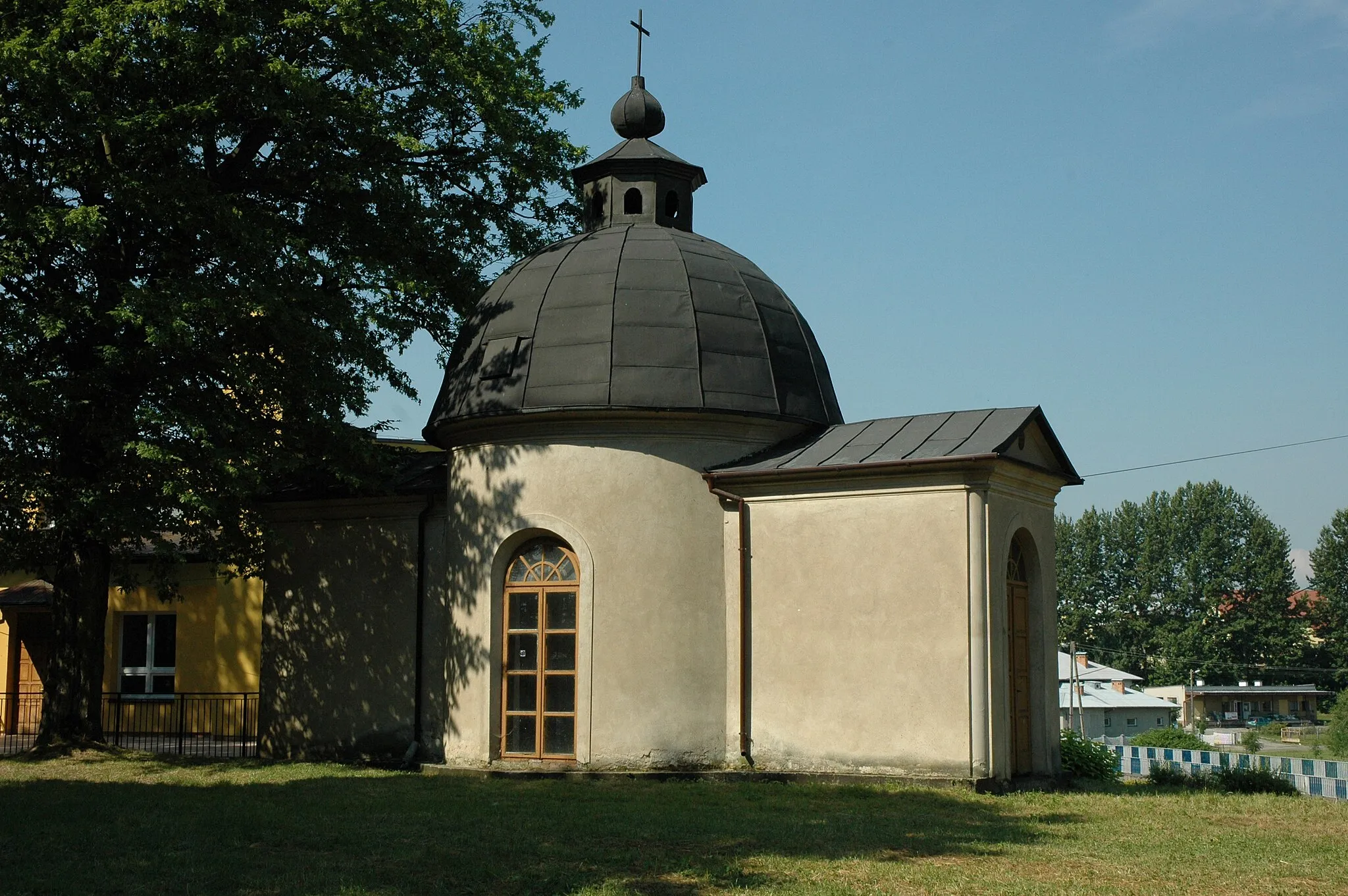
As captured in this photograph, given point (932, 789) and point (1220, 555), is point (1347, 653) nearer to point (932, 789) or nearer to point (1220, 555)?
point (1220, 555)

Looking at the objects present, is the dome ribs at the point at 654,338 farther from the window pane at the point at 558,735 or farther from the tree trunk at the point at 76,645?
the tree trunk at the point at 76,645

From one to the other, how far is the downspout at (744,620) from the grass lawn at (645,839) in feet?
2.58

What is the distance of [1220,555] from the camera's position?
73.6 meters

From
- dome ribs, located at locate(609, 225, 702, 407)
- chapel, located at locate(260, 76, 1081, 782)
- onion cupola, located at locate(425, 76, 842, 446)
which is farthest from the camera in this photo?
onion cupola, located at locate(425, 76, 842, 446)

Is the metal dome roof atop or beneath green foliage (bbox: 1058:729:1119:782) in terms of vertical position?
atop

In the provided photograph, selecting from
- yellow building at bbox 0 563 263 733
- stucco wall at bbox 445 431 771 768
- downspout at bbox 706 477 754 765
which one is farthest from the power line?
stucco wall at bbox 445 431 771 768

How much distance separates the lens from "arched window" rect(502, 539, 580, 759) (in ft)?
Result: 52.3

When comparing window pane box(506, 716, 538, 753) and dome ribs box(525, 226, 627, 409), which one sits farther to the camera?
window pane box(506, 716, 538, 753)

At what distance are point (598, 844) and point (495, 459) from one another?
22.0ft

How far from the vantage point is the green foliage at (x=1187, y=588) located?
7331 centimetres

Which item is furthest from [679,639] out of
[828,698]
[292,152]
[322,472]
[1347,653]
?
[1347,653]

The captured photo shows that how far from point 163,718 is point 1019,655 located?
1497 centimetres

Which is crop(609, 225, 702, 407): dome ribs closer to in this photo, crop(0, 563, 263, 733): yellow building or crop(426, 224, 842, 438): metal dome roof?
crop(426, 224, 842, 438): metal dome roof

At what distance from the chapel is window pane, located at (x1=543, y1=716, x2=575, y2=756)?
24mm
